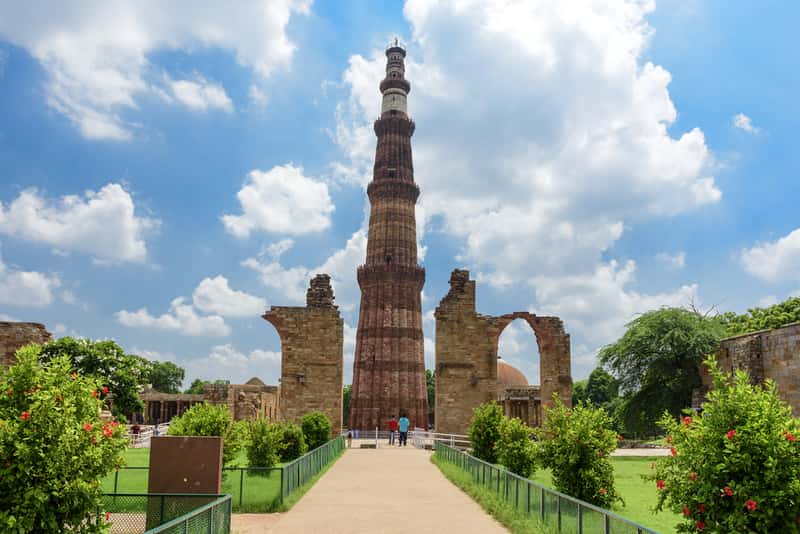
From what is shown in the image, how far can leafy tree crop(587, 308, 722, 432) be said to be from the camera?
84.4 feet

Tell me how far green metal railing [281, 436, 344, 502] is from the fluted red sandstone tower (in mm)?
21244

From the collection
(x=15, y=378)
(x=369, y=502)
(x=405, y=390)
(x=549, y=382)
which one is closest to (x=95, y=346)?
(x=405, y=390)

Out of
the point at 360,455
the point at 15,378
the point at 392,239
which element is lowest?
the point at 360,455

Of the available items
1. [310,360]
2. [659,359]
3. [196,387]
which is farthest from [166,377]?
[659,359]

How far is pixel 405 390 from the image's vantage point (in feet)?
132

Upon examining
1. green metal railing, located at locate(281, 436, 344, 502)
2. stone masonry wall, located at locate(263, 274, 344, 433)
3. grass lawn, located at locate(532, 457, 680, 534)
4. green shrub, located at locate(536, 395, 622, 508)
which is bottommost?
grass lawn, located at locate(532, 457, 680, 534)

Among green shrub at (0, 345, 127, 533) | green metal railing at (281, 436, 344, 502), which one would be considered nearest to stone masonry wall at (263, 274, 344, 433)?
green metal railing at (281, 436, 344, 502)

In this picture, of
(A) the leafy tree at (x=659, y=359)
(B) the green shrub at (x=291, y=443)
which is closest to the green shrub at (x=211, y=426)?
(B) the green shrub at (x=291, y=443)

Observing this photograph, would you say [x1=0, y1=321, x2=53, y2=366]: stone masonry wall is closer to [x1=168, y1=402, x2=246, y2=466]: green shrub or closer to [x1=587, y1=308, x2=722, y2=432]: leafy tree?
[x1=168, y1=402, x2=246, y2=466]: green shrub

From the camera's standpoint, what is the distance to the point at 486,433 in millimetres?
16891

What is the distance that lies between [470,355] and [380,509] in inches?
658

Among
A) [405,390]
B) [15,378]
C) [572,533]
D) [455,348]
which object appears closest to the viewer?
[15,378]

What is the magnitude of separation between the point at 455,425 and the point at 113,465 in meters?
21.1

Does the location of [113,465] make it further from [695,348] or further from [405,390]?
[405,390]
